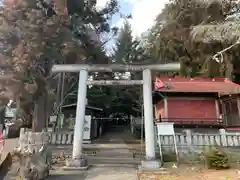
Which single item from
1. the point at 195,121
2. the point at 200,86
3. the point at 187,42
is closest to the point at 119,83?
the point at 195,121

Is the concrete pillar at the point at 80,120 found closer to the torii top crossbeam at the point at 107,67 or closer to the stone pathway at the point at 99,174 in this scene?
the torii top crossbeam at the point at 107,67

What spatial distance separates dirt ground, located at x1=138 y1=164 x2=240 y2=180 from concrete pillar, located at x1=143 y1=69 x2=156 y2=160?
2.48ft

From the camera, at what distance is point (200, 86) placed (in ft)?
45.0

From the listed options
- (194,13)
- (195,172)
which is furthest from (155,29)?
(195,172)

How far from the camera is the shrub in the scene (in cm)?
659

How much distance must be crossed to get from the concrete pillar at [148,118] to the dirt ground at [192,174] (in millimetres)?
757

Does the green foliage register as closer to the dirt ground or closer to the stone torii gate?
the stone torii gate

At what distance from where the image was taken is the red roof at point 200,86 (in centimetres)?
1305

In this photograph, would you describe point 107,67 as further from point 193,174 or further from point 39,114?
point 39,114

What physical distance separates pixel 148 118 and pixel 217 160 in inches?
93.5

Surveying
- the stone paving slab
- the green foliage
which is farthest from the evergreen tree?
the stone paving slab


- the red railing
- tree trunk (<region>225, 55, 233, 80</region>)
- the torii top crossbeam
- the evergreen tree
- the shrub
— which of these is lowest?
the shrub

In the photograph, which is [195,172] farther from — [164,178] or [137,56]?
[137,56]

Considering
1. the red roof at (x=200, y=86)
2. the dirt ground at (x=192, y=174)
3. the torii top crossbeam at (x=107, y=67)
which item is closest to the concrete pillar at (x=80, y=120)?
the torii top crossbeam at (x=107, y=67)
